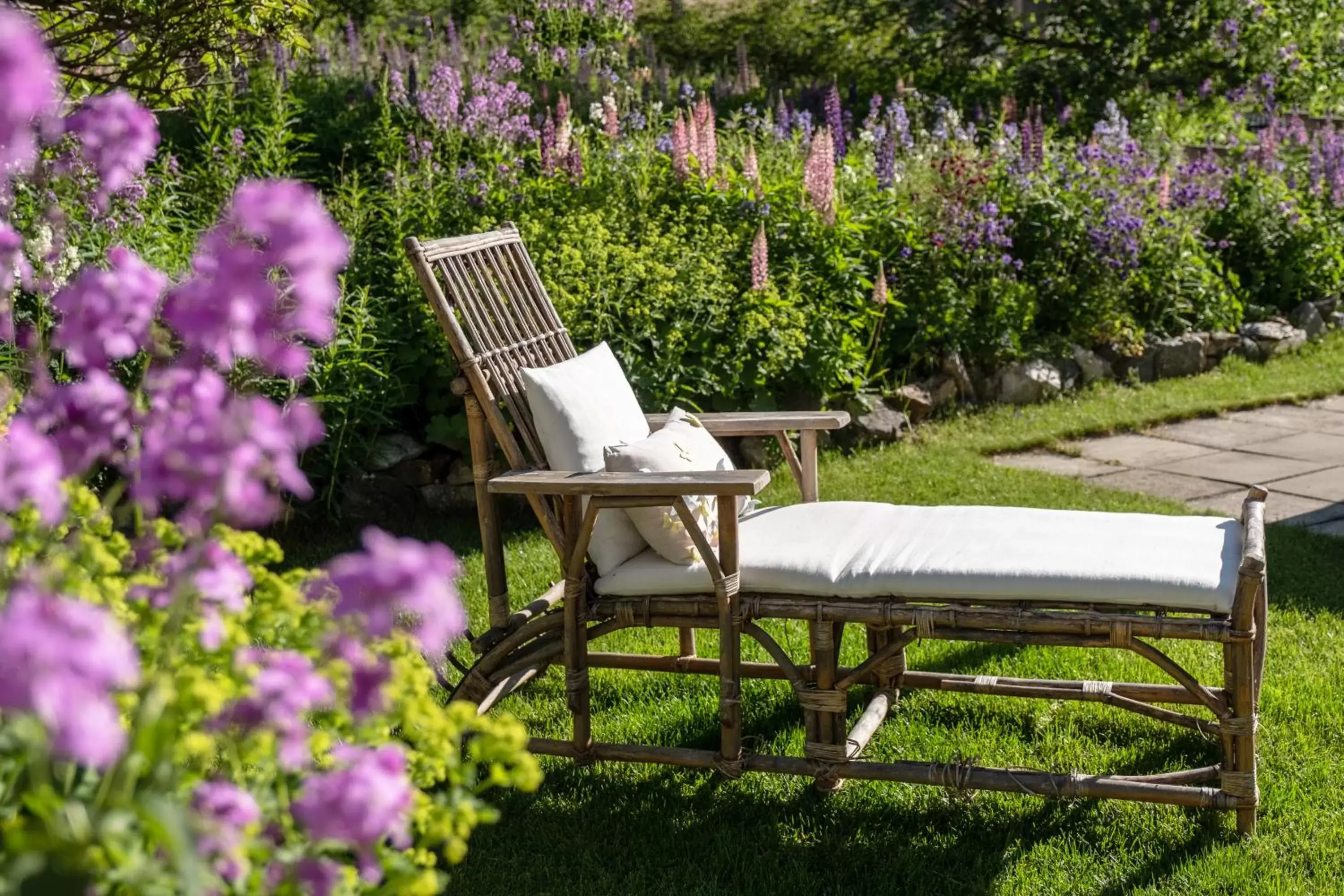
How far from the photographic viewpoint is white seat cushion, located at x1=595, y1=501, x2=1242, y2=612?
2.54 meters

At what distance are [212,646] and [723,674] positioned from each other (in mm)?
1622

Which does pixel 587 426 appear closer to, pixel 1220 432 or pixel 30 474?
pixel 30 474

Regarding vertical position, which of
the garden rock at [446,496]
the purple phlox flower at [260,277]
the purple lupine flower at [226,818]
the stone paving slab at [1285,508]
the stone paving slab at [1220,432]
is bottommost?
the stone paving slab at [1220,432]

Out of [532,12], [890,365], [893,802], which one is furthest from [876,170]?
[893,802]

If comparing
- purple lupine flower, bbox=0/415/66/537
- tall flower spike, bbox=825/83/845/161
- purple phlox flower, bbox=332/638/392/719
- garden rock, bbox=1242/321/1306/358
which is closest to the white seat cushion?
purple phlox flower, bbox=332/638/392/719

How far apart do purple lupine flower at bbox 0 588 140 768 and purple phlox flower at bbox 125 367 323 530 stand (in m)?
0.22

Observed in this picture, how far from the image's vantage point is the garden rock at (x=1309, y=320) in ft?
24.2

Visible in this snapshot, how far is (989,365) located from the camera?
20.6 feet

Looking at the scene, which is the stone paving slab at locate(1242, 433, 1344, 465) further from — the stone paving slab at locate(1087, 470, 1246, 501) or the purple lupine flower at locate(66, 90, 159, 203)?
the purple lupine flower at locate(66, 90, 159, 203)

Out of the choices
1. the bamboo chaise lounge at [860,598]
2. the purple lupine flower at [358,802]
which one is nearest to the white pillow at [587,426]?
the bamboo chaise lounge at [860,598]

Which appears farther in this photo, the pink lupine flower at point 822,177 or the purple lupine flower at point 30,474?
the pink lupine flower at point 822,177

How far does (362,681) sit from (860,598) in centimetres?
165

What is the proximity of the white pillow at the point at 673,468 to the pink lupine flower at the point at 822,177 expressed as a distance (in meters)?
2.72

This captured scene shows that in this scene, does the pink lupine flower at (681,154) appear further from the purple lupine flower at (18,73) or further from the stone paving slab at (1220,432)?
the purple lupine flower at (18,73)
